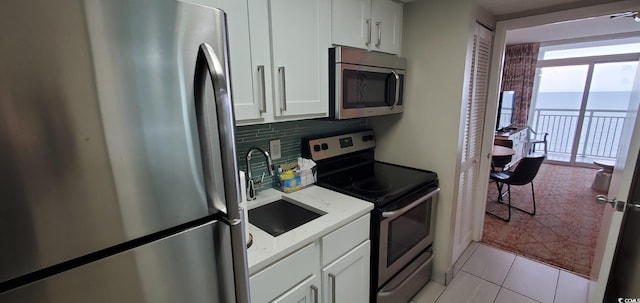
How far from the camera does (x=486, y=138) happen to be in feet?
7.98

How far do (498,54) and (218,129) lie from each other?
2.41 m

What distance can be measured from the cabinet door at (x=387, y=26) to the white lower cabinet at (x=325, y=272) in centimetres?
111

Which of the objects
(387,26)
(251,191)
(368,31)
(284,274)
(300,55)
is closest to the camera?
(284,274)

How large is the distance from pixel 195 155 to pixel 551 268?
295 centimetres

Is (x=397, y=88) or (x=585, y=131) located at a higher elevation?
(x=397, y=88)

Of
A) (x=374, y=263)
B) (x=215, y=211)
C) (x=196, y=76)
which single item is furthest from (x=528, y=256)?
(x=196, y=76)

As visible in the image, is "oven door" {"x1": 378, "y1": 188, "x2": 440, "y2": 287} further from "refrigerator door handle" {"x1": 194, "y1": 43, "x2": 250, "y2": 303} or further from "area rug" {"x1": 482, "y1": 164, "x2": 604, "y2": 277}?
"area rug" {"x1": 482, "y1": 164, "x2": 604, "y2": 277}

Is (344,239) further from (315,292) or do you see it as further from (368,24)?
(368,24)

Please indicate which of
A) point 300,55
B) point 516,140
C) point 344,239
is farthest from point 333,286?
point 516,140

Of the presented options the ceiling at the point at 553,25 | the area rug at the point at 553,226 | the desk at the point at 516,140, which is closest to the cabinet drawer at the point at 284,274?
the ceiling at the point at 553,25

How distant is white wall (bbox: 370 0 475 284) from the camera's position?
5.87ft

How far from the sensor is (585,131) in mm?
5332

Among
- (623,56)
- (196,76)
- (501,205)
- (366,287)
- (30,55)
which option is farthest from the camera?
(623,56)

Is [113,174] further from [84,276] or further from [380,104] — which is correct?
[380,104]
